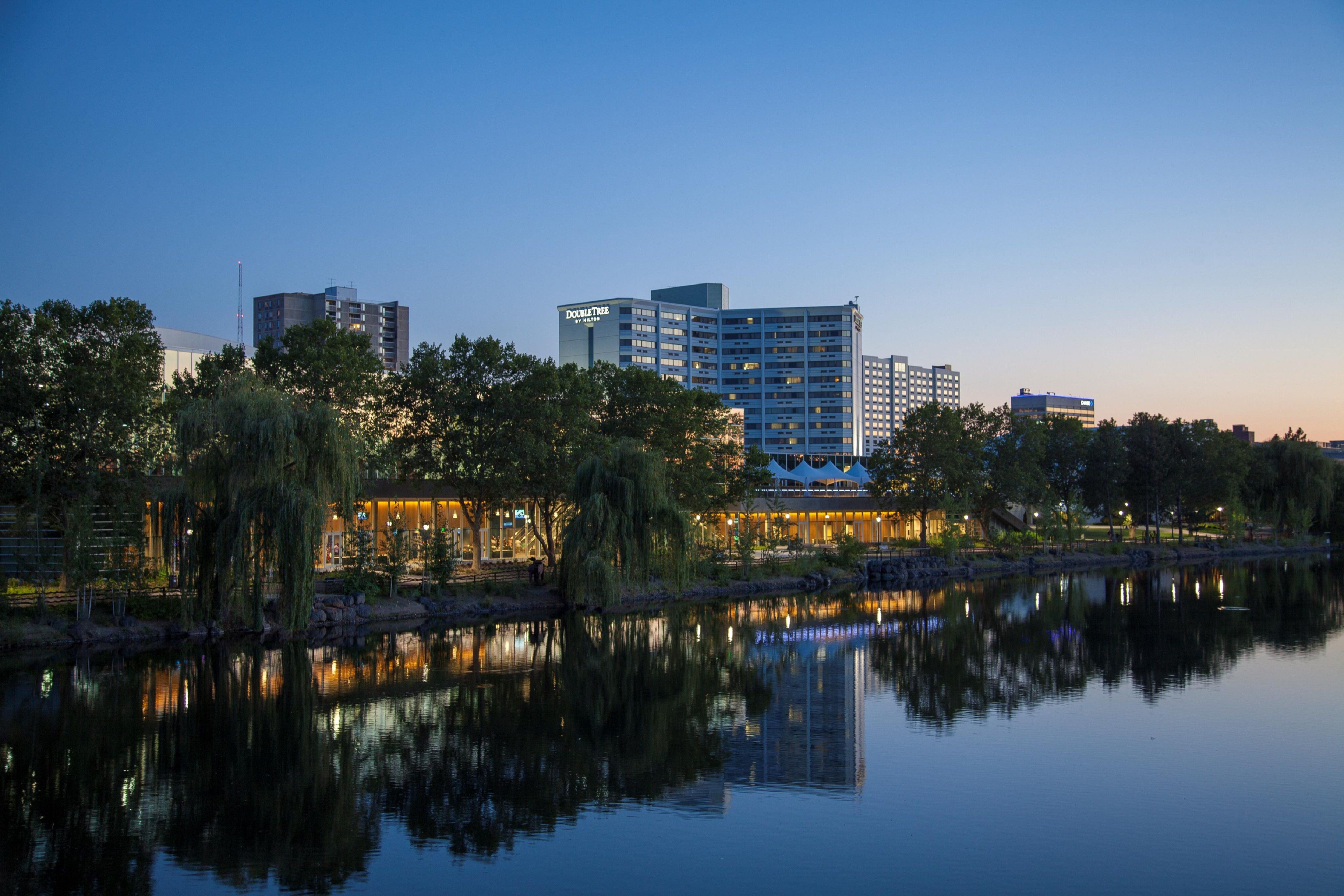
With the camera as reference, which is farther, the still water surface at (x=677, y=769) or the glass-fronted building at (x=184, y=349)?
the glass-fronted building at (x=184, y=349)

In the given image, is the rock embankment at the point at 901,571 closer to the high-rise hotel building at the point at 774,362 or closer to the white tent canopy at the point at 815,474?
the white tent canopy at the point at 815,474

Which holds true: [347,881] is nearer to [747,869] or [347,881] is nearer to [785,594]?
[747,869]

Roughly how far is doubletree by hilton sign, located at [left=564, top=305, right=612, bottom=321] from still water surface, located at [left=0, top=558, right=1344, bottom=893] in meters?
137

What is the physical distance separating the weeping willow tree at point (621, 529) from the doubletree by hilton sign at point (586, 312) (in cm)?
12544

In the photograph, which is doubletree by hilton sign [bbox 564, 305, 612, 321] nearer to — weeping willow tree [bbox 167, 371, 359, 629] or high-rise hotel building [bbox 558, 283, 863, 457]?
high-rise hotel building [bbox 558, 283, 863, 457]

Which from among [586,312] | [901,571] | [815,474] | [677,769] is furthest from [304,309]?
[677,769]

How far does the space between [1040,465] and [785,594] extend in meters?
48.2

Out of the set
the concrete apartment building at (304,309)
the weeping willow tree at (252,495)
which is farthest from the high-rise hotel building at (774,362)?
the weeping willow tree at (252,495)

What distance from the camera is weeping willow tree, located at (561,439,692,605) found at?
40625 millimetres

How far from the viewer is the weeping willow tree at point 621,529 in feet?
133

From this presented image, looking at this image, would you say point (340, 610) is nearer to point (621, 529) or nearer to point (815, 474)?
point (621, 529)

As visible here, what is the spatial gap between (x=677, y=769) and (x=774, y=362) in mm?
159938

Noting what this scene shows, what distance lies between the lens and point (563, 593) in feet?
149

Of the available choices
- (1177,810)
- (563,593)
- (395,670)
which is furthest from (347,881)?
(563,593)
